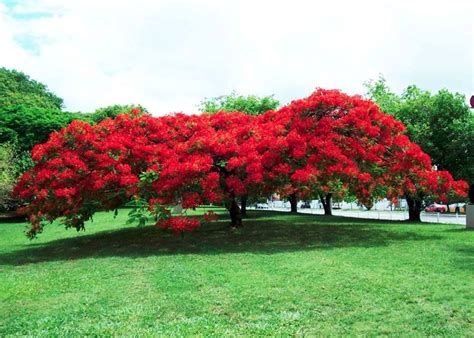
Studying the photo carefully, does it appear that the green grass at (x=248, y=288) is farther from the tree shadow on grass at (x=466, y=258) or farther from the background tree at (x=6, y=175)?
the background tree at (x=6, y=175)

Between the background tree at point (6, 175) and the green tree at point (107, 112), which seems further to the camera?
the green tree at point (107, 112)

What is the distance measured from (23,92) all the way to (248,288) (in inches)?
2166

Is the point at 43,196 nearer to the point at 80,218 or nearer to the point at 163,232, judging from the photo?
the point at 80,218

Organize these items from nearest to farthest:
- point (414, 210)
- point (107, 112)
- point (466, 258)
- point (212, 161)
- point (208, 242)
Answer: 1. point (466, 258)
2. point (212, 161)
3. point (208, 242)
4. point (414, 210)
5. point (107, 112)

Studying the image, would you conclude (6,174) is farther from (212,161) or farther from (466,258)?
(466,258)

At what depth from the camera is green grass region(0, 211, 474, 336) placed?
6121 millimetres

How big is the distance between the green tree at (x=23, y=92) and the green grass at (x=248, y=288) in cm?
4065

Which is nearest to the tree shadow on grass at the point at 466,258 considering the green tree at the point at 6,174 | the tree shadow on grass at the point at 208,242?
the tree shadow on grass at the point at 208,242

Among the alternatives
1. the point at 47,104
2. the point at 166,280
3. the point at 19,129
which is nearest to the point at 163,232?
the point at 166,280

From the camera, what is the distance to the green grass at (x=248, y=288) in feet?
20.1

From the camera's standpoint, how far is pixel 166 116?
15.6 m

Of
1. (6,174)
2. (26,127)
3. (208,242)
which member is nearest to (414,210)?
(208,242)

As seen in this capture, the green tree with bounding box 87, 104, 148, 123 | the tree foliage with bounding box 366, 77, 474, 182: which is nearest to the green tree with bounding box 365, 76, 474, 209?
the tree foliage with bounding box 366, 77, 474, 182

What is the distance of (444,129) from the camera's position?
23.8 m
